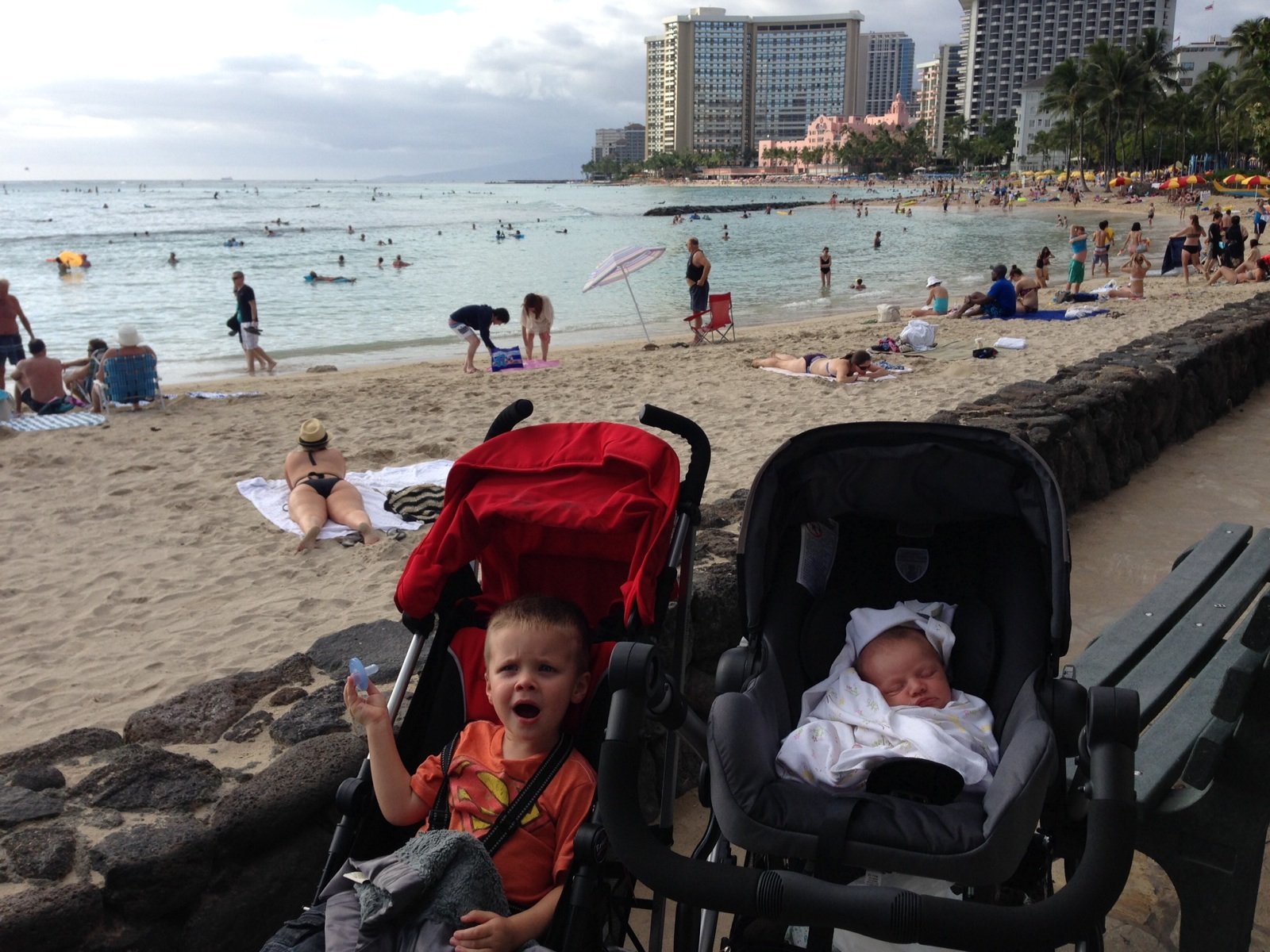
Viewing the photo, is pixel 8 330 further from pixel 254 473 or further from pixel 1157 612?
pixel 1157 612

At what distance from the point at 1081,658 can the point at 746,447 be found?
4.64m

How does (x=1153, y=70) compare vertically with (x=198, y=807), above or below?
above

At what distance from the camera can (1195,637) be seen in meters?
2.57

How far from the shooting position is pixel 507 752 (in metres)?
2.13

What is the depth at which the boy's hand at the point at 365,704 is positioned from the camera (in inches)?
78.7

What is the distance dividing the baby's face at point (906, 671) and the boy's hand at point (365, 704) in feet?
3.58

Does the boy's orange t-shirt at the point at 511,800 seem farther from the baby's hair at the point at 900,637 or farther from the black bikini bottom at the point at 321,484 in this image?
the black bikini bottom at the point at 321,484

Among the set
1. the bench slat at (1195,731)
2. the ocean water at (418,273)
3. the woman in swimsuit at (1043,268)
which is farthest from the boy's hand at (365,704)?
the woman in swimsuit at (1043,268)

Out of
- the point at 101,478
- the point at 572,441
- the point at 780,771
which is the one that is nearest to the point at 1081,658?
the point at 780,771

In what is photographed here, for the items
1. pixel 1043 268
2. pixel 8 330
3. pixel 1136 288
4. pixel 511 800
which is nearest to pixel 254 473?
pixel 511 800

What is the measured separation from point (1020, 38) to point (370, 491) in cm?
16445

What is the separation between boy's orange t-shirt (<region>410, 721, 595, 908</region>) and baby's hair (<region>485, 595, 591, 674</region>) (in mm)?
Answer: 228

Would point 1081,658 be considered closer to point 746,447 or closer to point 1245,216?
point 746,447

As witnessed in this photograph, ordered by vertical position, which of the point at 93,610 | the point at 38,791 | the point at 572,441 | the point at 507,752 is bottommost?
the point at 93,610
